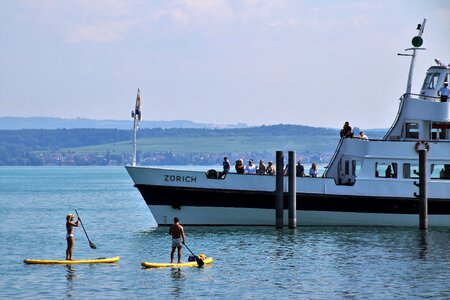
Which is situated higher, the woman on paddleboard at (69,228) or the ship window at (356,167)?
the ship window at (356,167)

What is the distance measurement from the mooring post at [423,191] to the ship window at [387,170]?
1660 mm

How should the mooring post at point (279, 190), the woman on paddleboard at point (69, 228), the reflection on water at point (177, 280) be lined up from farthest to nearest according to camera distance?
1. the mooring post at point (279, 190)
2. the woman on paddleboard at point (69, 228)
3. the reflection on water at point (177, 280)

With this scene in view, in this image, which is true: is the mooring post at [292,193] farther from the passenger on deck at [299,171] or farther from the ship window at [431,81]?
the ship window at [431,81]

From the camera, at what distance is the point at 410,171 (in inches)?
1967

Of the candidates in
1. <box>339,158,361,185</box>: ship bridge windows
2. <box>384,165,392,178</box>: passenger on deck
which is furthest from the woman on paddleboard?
<box>384,165,392,178</box>: passenger on deck

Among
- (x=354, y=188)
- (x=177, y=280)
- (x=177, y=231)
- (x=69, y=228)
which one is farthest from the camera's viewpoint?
(x=354, y=188)

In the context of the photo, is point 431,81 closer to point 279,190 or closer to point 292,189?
point 292,189

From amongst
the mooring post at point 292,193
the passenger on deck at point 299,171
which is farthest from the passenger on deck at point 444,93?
the mooring post at point 292,193

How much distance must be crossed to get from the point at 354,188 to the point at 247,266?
11785mm

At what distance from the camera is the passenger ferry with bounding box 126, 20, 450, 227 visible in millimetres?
49562

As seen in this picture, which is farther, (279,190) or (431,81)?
(431,81)

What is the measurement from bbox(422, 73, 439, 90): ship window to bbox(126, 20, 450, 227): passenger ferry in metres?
0.67

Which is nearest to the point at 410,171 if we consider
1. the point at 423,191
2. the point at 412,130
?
the point at 412,130

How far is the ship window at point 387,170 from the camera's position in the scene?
163 feet
